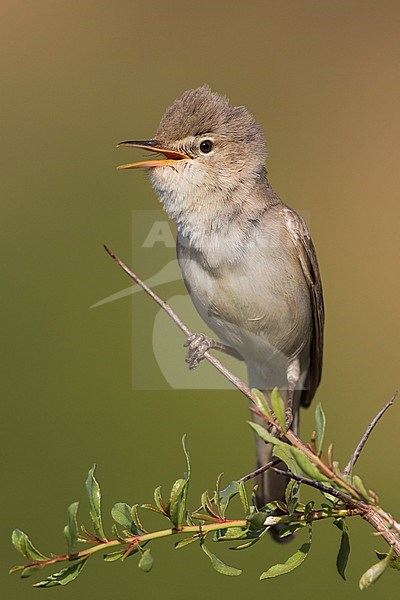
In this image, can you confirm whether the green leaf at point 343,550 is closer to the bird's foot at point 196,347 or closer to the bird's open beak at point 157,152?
the bird's open beak at point 157,152

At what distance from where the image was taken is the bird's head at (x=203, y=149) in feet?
5.13

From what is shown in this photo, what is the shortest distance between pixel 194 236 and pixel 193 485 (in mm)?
766

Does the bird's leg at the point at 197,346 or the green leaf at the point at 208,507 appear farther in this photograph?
the bird's leg at the point at 197,346

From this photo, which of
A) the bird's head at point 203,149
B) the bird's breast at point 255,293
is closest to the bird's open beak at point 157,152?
the bird's head at point 203,149

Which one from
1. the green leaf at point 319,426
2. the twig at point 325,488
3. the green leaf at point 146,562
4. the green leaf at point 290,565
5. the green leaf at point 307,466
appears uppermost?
the green leaf at point 319,426

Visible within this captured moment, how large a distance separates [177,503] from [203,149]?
3.41 feet

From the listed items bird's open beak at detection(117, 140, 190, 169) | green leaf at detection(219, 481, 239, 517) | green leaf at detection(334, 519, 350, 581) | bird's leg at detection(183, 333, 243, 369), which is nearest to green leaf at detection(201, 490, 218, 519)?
green leaf at detection(219, 481, 239, 517)

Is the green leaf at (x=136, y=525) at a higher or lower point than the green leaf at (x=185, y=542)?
higher

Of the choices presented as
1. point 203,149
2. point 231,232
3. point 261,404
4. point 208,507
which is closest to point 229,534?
point 208,507

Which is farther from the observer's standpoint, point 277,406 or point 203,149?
point 203,149

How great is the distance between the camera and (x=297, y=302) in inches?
68.6

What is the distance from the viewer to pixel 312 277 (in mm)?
1788

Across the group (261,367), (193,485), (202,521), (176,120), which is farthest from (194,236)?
(202,521)

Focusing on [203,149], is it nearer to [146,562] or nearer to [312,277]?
[312,277]
